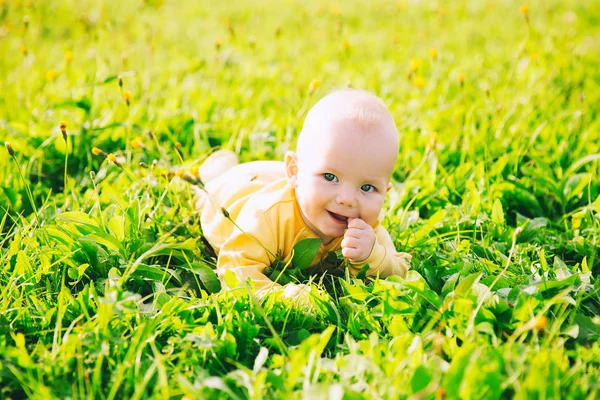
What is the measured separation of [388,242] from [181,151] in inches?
56.1

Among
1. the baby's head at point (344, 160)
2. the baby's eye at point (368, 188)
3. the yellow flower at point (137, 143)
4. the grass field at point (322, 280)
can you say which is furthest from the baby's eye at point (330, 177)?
the yellow flower at point (137, 143)

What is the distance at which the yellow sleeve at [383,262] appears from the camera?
227 cm

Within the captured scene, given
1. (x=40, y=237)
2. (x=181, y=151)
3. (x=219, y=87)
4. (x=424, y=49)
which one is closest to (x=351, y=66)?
(x=424, y=49)

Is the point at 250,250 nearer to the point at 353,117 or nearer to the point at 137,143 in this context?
the point at 353,117

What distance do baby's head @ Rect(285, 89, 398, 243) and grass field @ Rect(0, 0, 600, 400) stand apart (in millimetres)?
283

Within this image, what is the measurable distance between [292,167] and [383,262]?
0.48 meters

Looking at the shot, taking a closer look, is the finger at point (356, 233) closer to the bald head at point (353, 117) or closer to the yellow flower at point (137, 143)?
the bald head at point (353, 117)

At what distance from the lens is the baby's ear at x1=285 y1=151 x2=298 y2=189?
2305 mm

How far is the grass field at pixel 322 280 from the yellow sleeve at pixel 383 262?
0.06 meters

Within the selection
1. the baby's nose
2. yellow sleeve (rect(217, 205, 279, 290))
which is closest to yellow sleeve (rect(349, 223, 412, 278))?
the baby's nose

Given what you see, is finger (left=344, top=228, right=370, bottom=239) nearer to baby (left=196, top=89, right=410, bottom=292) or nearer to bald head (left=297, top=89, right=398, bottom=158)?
baby (left=196, top=89, right=410, bottom=292)

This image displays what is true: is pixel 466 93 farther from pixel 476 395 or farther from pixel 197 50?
pixel 476 395

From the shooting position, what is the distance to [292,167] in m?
2.32

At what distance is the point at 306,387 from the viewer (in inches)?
63.3
